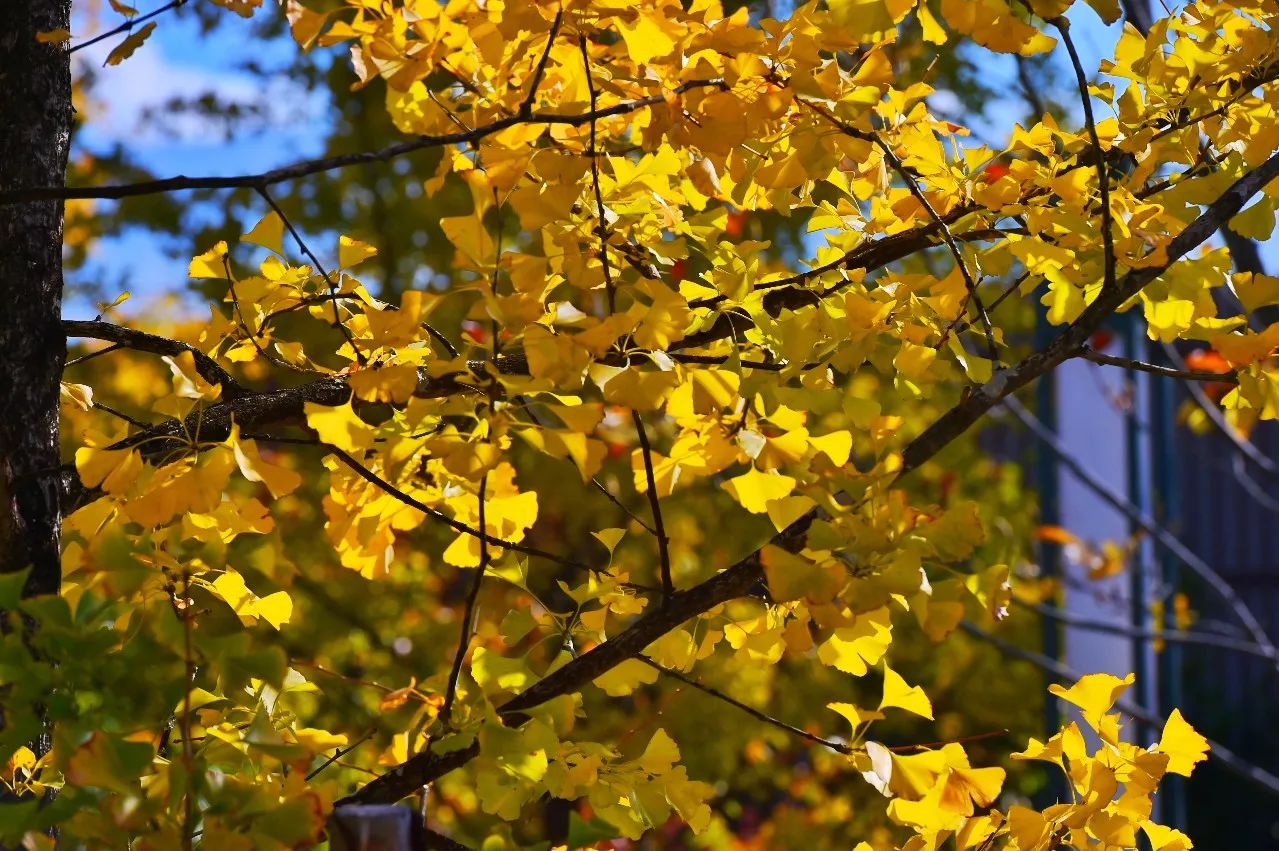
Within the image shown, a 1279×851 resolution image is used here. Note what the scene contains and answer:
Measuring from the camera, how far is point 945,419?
1020mm

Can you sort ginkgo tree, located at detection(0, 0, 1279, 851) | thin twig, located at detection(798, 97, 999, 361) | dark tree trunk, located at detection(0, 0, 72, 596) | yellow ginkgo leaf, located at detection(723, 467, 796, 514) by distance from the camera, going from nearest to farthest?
ginkgo tree, located at detection(0, 0, 1279, 851) → yellow ginkgo leaf, located at detection(723, 467, 796, 514) → thin twig, located at detection(798, 97, 999, 361) → dark tree trunk, located at detection(0, 0, 72, 596)

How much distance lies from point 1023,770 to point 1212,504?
104 inches

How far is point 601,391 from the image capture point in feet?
3.54

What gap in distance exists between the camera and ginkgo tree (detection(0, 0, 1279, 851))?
0.85 metres

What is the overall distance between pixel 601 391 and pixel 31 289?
23.7 inches

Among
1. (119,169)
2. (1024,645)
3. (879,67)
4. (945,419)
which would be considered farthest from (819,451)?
(1024,645)

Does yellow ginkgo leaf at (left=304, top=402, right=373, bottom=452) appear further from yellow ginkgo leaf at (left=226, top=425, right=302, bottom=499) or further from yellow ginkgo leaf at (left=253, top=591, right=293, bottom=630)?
yellow ginkgo leaf at (left=253, top=591, right=293, bottom=630)

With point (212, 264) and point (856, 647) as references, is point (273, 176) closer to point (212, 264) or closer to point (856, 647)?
point (212, 264)

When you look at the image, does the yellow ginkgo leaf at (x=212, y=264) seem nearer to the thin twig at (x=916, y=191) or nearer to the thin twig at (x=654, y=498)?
the thin twig at (x=654, y=498)

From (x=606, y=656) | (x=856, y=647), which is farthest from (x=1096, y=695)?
(x=606, y=656)

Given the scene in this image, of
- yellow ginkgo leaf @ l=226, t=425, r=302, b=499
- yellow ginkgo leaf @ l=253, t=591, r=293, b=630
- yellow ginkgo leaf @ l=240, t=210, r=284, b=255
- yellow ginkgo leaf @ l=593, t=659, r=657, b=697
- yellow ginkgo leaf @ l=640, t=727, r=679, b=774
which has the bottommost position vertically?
yellow ginkgo leaf @ l=640, t=727, r=679, b=774

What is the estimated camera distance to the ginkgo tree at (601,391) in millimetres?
851

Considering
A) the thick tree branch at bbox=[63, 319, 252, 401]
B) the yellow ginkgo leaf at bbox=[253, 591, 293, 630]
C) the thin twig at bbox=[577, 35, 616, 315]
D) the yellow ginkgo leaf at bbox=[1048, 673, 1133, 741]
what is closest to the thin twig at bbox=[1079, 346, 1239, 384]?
the yellow ginkgo leaf at bbox=[1048, 673, 1133, 741]

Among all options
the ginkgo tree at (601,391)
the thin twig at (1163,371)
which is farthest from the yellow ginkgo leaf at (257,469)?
the thin twig at (1163,371)
